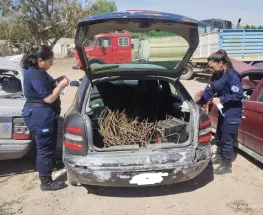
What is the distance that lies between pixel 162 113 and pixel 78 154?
66.0 inches

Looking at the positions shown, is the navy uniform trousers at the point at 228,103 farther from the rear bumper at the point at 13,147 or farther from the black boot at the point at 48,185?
the rear bumper at the point at 13,147

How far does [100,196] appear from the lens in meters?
3.74

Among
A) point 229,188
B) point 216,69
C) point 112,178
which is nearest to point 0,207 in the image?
point 112,178

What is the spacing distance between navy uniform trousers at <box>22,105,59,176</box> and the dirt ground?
39 cm

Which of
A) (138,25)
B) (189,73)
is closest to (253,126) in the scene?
(138,25)

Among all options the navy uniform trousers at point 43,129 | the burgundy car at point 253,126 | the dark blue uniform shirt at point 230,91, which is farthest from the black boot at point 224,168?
the navy uniform trousers at point 43,129

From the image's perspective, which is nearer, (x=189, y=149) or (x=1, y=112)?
(x=189, y=149)

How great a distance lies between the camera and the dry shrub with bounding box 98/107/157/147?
12.8 ft

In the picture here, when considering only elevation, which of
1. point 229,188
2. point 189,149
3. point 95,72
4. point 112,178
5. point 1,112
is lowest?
point 229,188

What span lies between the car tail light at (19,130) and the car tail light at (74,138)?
0.76 meters

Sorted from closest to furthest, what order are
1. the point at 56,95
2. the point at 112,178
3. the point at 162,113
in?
the point at 112,178 < the point at 56,95 < the point at 162,113

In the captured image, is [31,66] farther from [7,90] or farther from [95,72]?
[7,90]

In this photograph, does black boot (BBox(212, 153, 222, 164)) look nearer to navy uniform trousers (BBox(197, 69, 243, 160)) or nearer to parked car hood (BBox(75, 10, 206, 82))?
navy uniform trousers (BBox(197, 69, 243, 160))

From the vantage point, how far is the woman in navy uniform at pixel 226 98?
394 centimetres
